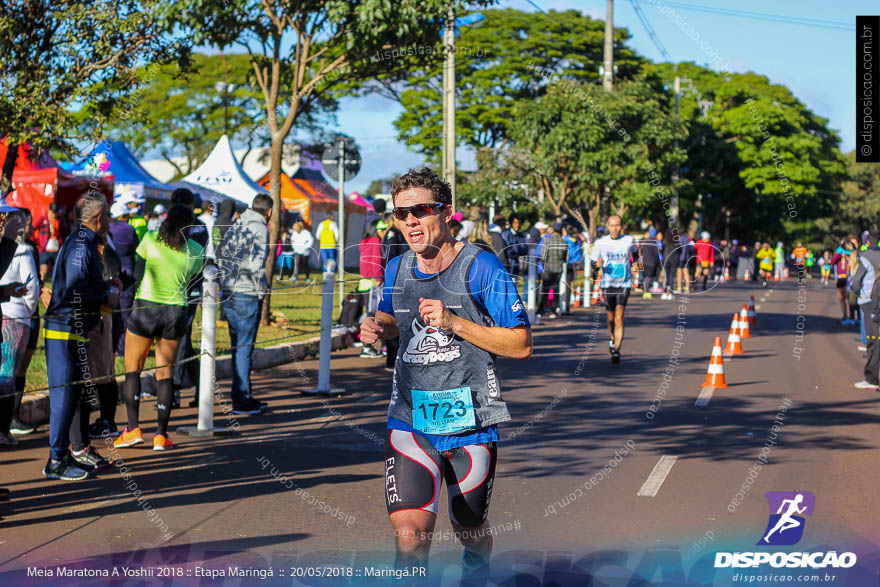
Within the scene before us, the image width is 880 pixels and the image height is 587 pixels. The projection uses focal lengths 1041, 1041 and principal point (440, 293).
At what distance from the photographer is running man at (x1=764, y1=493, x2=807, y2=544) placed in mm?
5934

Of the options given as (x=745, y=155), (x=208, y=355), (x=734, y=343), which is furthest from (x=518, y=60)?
(x=208, y=355)

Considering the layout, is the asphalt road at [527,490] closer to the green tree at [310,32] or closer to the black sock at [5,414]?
the black sock at [5,414]

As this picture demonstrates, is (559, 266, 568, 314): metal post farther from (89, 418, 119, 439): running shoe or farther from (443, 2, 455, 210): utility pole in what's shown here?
(89, 418, 119, 439): running shoe

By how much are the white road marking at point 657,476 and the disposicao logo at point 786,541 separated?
2.36 feet

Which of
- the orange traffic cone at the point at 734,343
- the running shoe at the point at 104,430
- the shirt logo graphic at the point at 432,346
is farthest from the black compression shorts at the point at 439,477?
the orange traffic cone at the point at 734,343

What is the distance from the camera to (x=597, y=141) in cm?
2714

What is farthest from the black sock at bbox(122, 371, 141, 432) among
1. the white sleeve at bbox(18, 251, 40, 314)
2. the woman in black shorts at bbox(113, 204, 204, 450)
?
the white sleeve at bbox(18, 251, 40, 314)

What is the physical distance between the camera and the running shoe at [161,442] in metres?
8.00

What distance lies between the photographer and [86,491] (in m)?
6.71

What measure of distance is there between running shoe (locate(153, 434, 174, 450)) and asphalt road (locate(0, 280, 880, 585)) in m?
0.13

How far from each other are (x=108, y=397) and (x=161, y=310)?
34.6 inches

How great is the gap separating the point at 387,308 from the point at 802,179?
188 ft

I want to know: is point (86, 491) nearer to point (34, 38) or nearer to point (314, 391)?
point (314, 391)

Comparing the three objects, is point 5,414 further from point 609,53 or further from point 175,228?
point 609,53
